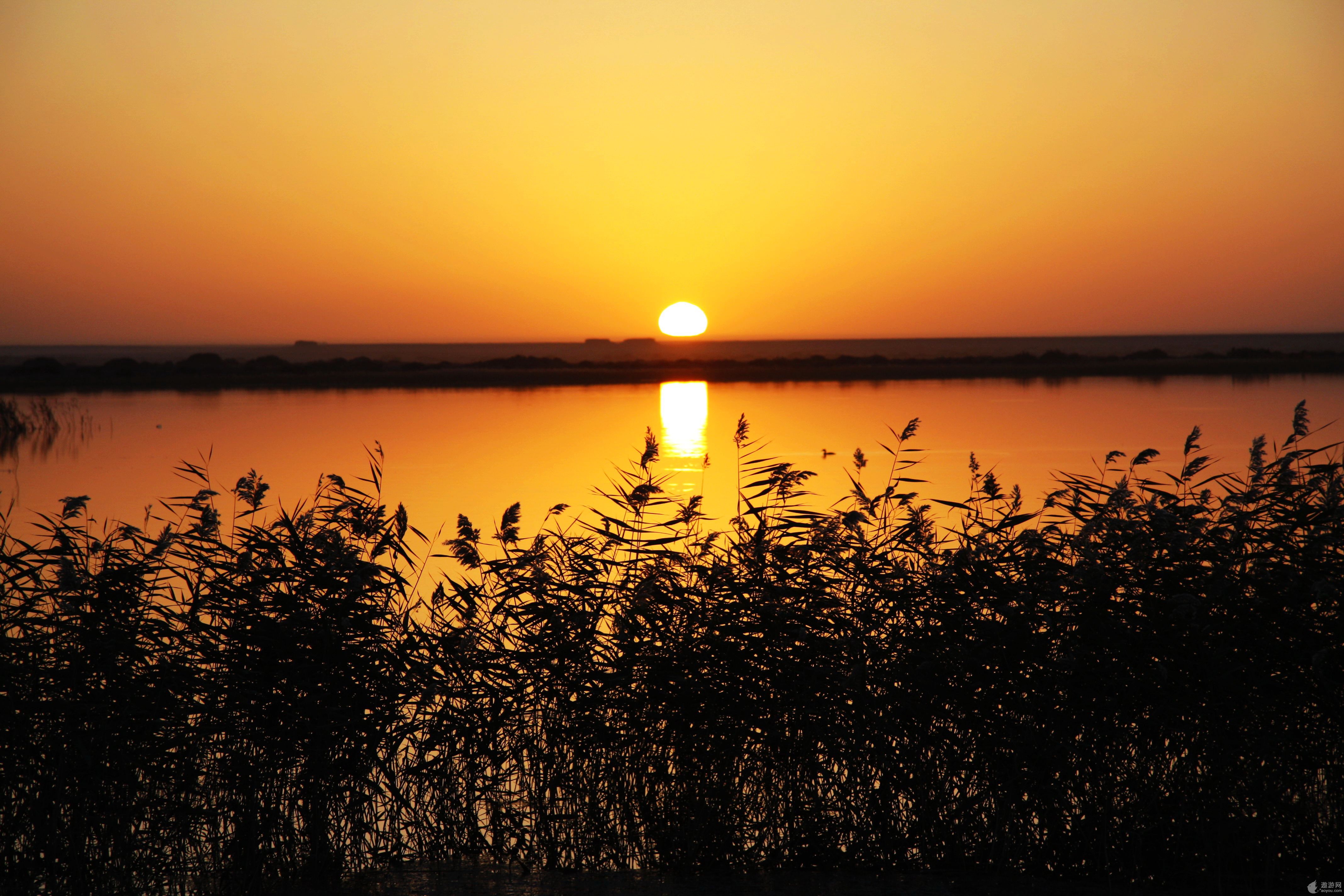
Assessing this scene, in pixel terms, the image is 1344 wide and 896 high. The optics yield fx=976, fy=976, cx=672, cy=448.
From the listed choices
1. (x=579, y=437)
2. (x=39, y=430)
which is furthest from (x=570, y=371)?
(x=579, y=437)

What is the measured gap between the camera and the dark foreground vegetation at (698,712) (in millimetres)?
5719

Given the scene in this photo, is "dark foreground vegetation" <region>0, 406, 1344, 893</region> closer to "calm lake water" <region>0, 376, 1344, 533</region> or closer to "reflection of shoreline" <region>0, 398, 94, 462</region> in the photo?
"calm lake water" <region>0, 376, 1344, 533</region>

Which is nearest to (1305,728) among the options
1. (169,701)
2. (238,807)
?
(238,807)

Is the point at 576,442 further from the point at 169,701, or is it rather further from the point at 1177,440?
the point at 169,701

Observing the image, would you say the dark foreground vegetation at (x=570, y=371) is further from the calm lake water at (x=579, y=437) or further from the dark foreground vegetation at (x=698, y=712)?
the dark foreground vegetation at (x=698, y=712)

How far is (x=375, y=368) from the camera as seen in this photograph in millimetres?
77375

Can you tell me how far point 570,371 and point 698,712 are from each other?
76.5m

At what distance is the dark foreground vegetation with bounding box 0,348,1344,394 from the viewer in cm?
6334

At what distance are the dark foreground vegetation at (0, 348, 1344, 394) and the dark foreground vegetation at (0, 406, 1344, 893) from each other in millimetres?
57501

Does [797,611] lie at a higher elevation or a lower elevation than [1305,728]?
higher

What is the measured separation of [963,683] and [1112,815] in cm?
110

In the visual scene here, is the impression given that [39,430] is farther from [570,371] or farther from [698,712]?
[570,371]

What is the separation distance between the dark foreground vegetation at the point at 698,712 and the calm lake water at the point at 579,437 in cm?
324

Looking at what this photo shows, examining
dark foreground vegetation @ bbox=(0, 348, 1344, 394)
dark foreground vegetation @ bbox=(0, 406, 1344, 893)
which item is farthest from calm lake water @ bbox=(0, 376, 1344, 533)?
dark foreground vegetation @ bbox=(0, 348, 1344, 394)
